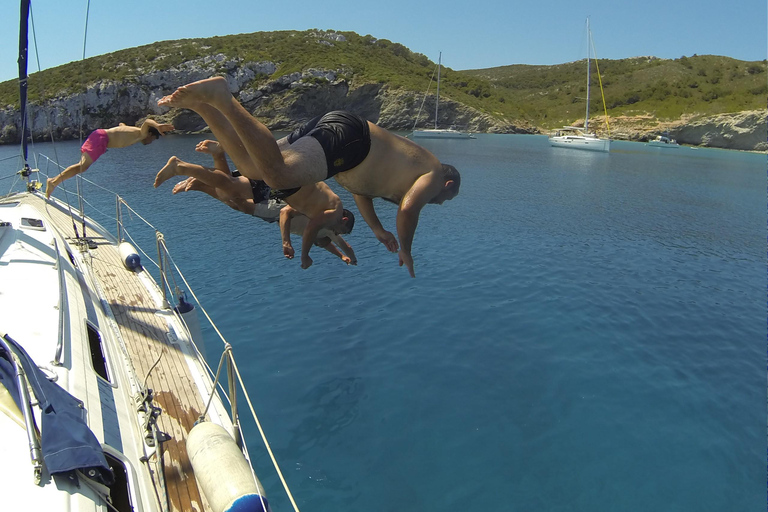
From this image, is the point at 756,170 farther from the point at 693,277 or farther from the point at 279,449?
the point at 279,449

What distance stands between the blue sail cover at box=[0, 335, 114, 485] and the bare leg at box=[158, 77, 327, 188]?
109 inches

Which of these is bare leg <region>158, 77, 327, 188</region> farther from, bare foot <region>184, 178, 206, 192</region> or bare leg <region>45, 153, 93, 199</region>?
bare leg <region>45, 153, 93, 199</region>

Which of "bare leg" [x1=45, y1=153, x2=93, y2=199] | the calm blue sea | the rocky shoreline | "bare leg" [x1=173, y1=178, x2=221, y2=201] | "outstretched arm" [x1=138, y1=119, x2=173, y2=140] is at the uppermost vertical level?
the rocky shoreline

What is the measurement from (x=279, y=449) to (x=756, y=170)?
67.5m

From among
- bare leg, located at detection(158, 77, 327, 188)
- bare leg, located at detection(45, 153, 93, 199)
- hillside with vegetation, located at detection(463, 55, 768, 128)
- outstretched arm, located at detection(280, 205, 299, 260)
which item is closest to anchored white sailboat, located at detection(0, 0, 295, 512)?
bare leg, located at detection(45, 153, 93, 199)

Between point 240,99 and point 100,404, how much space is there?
8865 centimetres

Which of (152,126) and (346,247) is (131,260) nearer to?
(152,126)

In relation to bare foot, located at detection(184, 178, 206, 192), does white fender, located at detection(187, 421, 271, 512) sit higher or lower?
lower

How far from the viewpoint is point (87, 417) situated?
16.7 ft

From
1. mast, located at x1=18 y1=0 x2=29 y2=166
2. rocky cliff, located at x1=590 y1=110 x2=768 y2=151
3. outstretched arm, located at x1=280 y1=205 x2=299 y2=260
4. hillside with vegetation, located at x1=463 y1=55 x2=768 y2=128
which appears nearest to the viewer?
outstretched arm, located at x1=280 y1=205 x2=299 y2=260

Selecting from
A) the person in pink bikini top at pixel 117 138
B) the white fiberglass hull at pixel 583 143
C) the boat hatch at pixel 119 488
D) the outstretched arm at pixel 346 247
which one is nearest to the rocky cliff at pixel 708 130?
the white fiberglass hull at pixel 583 143

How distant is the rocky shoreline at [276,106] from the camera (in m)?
79.6

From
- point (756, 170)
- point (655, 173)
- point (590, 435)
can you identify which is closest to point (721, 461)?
point (590, 435)

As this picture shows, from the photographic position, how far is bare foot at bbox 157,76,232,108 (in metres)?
3.94
